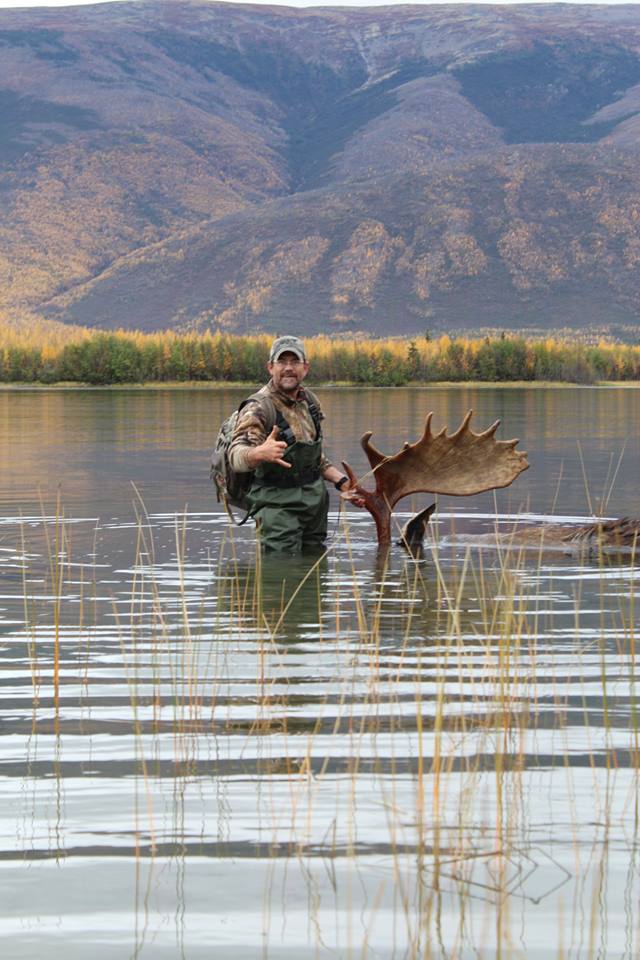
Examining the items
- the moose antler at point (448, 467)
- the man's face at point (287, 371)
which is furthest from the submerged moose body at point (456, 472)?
the man's face at point (287, 371)

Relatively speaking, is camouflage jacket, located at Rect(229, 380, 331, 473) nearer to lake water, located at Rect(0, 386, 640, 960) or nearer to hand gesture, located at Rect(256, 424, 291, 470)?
hand gesture, located at Rect(256, 424, 291, 470)

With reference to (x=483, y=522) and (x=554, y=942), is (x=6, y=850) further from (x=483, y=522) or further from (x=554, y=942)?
→ (x=483, y=522)

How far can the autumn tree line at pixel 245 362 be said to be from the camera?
218 feet

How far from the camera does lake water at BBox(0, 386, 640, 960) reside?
13.3 ft

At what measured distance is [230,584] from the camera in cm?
1036

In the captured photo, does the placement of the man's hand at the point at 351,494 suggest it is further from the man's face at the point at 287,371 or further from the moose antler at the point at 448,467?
the man's face at the point at 287,371

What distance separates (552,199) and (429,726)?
16381 cm

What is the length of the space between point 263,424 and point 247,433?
6.5 inches

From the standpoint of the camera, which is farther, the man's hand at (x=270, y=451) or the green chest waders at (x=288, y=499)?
the green chest waders at (x=288, y=499)

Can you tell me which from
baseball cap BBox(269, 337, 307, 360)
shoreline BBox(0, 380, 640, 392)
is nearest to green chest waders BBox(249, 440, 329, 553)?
baseball cap BBox(269, 337, 307, 360)

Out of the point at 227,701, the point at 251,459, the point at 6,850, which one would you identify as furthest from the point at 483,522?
the point at 6,850

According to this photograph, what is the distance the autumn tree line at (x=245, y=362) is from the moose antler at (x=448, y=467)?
178ft

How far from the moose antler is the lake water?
1.06m

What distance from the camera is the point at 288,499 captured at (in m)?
11.5
